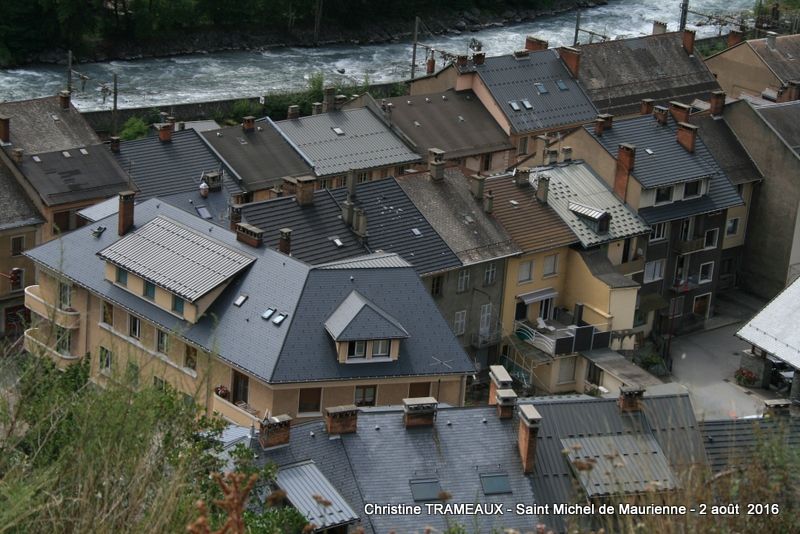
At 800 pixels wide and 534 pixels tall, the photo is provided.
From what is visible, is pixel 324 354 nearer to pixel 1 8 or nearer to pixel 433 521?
pixel 433 521

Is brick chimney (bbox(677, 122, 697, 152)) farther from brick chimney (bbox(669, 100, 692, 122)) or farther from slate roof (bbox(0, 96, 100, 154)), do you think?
slate roof (bbox(0, 96, 100, 154))

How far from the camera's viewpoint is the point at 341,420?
3102cm

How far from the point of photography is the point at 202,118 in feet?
236

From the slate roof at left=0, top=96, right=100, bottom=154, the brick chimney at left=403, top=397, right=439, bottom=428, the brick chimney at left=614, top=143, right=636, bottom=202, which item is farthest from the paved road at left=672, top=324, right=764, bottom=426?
the slate roof at left=0, top=96, right=100, bottom=154

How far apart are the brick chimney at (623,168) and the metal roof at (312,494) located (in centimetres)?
2468

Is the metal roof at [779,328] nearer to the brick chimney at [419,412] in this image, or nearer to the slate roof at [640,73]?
the brick chimney at [419,412]

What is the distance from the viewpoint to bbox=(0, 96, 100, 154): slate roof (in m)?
52.2

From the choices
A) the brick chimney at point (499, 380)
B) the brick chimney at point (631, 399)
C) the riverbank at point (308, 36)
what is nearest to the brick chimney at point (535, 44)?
the riverbank at point (308, 36)

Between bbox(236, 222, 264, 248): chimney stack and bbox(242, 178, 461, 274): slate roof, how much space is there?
9.33 feet

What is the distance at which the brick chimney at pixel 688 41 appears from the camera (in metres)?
70.2

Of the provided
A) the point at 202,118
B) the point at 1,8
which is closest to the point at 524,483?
the point at 202,118

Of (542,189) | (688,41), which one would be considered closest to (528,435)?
(542,189)

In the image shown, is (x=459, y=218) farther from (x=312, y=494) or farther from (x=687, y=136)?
(x=312, y=494)

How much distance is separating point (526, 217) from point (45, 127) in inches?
734
